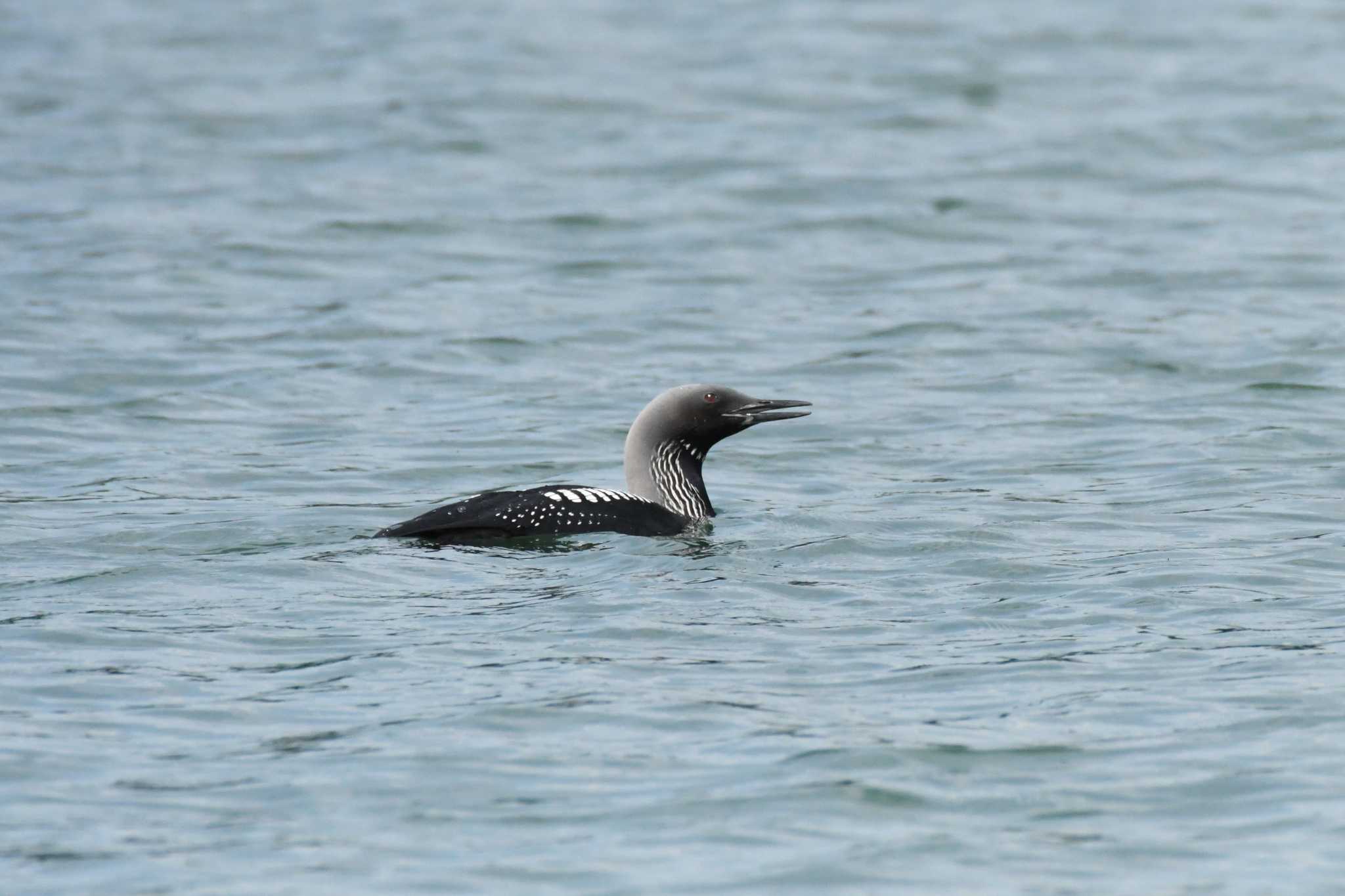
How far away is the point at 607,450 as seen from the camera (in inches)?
448

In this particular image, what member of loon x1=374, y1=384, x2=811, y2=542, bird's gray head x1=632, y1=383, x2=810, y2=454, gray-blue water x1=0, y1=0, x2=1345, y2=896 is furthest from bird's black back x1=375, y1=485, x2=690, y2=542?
bird's gray head x1=632, y1=383, x2=810, y2=454

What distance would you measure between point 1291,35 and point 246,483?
53.2 ft

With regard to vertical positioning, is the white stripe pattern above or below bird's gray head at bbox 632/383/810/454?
below

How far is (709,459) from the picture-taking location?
458 inches

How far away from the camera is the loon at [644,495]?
8812 millimetres

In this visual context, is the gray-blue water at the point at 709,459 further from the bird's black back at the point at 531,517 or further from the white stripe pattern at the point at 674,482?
the white stripe pattern at the point at 674,482

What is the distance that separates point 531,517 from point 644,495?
815mm

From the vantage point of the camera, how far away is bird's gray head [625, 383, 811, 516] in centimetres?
953

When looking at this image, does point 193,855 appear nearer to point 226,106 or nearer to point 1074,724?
point 1074,724

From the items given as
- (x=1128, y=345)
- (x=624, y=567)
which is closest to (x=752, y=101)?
(x=1128, y=345)

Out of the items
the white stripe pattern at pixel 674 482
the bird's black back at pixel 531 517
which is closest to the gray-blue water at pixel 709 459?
the bird's black back at pixel 531 517

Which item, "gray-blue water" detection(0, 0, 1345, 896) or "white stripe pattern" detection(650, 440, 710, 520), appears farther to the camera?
"white stripe pattern" detection(650, 440, 710, 520)

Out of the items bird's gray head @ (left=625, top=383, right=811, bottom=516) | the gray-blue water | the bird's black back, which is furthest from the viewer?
bird's gray head @ (left=625, top=383, right=811, bottom=516)

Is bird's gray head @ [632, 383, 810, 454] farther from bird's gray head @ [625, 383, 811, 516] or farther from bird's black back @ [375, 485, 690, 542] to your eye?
bird's black back @ [375, 485, 690, 542]
